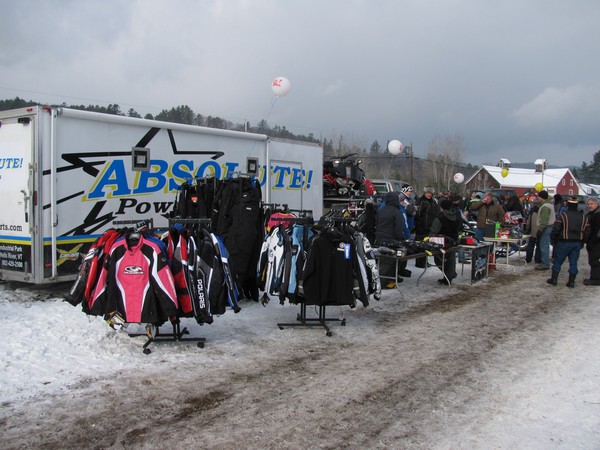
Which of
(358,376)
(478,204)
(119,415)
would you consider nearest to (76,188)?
(119,415)

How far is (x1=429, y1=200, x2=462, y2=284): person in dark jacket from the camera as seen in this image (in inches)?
382

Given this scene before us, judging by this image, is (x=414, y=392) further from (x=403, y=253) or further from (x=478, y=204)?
(x=478, y=204)

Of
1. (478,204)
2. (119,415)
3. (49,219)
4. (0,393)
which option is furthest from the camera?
(478,204)

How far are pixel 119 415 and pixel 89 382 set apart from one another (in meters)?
0.78

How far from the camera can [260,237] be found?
707 cm

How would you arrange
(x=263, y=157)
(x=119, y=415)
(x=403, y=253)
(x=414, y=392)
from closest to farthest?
(x=119, y=415) → (x=414, y=392) → (x=403, y=253) → (x=263, y=157)

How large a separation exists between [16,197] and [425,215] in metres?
7.58

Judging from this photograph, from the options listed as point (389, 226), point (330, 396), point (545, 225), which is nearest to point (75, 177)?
point (330, 396)

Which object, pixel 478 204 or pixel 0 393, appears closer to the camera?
pixel 0 393

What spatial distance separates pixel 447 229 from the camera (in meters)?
9.94

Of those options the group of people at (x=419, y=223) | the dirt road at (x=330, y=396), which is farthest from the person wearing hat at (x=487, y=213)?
the dirt road at (x=330, y=396)

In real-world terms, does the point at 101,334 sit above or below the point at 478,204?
below

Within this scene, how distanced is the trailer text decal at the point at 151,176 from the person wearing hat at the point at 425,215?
3.50 m

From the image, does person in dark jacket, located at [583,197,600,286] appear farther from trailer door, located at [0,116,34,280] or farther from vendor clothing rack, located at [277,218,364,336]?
trailer door, located at [0,116,34,280]
